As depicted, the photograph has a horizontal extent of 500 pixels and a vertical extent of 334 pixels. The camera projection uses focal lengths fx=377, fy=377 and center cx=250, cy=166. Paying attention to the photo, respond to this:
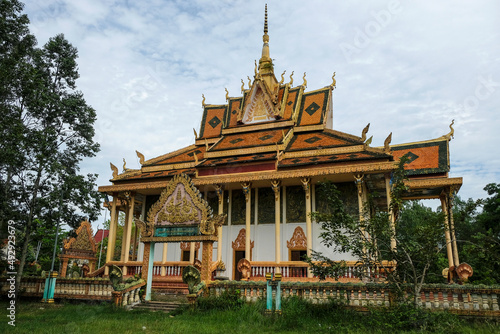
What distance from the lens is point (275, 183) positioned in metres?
14.3

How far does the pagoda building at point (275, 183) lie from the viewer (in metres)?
13.8

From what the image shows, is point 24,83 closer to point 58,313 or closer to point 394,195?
point 58,313

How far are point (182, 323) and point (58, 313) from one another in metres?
3.63

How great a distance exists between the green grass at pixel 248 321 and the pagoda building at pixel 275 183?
171 inches

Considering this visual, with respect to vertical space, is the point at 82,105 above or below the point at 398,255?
above

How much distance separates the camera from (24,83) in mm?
9906

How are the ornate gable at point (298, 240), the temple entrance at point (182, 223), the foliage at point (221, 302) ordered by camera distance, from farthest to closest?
the ornate gable at point (298, 240) < the temple entrance at point (182, 223) < the foliage at point (221, 302)

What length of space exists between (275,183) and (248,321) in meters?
7.43

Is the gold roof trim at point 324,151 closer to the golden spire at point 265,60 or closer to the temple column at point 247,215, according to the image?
the temple column at point 247,215

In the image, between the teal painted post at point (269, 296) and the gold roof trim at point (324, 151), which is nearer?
the teal painted post at point (269, 296)

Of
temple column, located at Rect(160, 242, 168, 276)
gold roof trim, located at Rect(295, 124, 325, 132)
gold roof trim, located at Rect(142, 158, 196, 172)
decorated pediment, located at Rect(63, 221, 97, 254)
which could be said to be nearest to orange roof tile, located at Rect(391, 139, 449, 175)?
gold roof trim, located at Rect(295, 124, 325, 132)

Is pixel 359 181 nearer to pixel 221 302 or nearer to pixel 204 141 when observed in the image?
pixel 221 302

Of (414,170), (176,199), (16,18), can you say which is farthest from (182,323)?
(414,170)

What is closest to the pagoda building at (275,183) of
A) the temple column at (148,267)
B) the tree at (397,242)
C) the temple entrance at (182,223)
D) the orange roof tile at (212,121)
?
the orange roof tile at (212,121)
